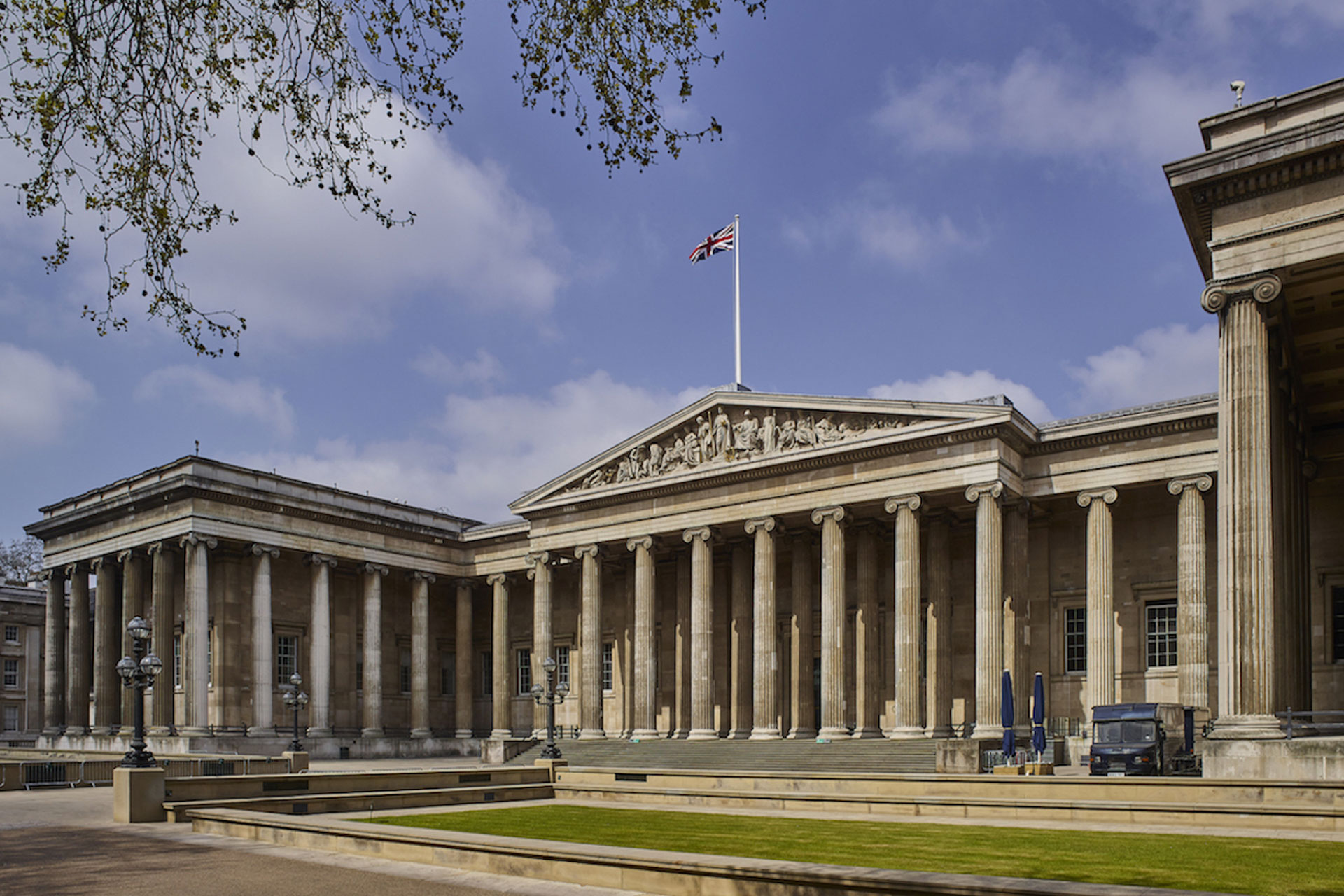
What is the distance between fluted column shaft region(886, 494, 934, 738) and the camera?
134 ft

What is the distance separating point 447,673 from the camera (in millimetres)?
61906

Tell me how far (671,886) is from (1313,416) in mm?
29724

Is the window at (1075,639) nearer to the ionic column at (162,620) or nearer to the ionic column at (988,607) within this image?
the ionic column at (988,607)

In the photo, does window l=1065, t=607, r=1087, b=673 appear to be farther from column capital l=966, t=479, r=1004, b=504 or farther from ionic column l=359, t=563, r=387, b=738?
ionic column l=359, t=563, r=387, b=738

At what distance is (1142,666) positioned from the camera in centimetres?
4072

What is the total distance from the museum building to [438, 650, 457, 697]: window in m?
0.14

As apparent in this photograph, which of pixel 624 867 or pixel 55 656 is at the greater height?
pixel 624 867

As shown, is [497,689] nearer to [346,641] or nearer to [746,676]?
[346,641]

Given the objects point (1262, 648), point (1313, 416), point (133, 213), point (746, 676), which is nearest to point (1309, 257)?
point (1262, 648)

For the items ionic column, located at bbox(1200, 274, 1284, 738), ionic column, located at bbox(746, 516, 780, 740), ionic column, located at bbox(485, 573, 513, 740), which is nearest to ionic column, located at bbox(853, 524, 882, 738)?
ionic column, located at bbox(746, 516, 780, 740)

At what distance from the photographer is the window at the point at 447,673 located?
6150 cm

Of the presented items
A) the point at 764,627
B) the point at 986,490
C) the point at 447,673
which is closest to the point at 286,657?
the point at 447,673

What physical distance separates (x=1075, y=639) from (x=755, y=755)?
12.4m

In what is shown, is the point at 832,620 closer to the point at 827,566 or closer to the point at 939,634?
the point at 827,566
